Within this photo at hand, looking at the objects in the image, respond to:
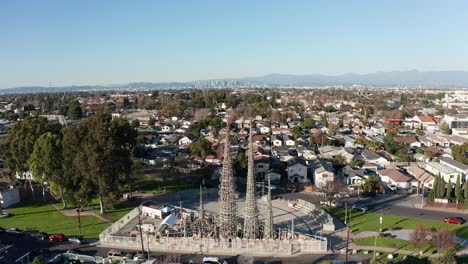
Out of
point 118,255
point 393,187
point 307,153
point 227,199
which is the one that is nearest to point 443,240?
point 227,199

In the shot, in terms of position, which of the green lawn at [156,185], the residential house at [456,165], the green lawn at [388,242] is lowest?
the green lawn at [388,242]

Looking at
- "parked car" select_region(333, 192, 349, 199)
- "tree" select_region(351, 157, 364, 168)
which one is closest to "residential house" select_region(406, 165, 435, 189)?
"tree" select_region(351, 157, 364, 168)

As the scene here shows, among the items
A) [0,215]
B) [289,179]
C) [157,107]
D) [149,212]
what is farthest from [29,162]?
[157,107]

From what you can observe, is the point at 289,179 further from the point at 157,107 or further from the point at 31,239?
the point at 157,107

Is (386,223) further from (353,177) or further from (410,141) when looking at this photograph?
(410,141)

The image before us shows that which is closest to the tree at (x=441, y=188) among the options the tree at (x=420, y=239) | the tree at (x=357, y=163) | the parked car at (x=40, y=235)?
the tree at (x=420, y=239)

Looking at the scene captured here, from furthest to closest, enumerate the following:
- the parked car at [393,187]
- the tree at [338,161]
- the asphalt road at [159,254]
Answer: the tree at [338,161] < the parked car at [393,187] < the asphalt road at [159,254]

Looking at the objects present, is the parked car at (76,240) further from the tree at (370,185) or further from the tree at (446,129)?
the tree at (446,129)

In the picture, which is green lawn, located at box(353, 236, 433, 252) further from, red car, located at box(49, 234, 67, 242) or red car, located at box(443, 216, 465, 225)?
red car, located at box(49, 234, 67, 242)
